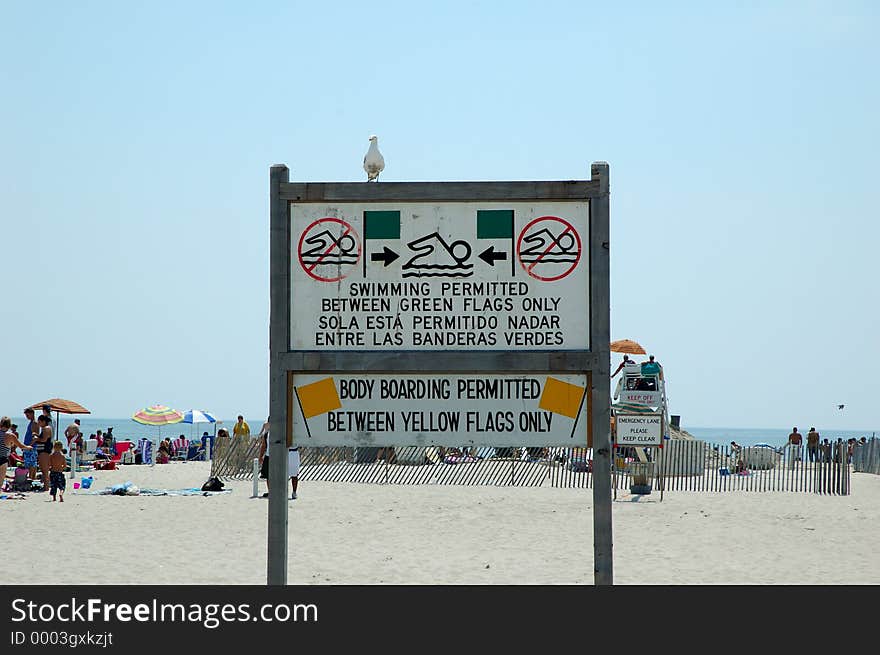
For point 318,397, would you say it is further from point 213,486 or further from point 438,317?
point 213,486

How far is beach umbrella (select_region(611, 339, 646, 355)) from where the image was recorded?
27778mm

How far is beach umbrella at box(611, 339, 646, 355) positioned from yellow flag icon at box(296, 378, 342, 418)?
817 inches

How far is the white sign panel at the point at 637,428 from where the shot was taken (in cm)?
2211

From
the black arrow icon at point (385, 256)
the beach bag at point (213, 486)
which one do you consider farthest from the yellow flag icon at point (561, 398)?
the beach bag at point (213, 486)

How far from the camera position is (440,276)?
7.60m

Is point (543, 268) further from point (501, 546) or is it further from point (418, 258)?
point (501, 546)

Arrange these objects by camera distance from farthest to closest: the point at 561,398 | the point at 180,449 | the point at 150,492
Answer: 1. the point at 180,449
2. the point at 150,492
3. the point at 561,398

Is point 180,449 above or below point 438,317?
below

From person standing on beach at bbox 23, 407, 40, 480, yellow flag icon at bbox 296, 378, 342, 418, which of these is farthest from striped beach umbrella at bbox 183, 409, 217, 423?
yellow flag icon at bbox 296, 378, 342, 418

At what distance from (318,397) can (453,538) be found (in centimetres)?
791

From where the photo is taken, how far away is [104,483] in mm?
25844

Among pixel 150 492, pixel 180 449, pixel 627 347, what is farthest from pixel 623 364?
pixel 180 449

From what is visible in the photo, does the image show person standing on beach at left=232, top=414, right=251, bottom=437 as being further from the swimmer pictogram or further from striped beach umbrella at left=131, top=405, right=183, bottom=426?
the swimmer pictogram

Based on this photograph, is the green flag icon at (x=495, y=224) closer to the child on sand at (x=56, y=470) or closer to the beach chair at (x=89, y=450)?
the child on sand at (x=56, y=470)
